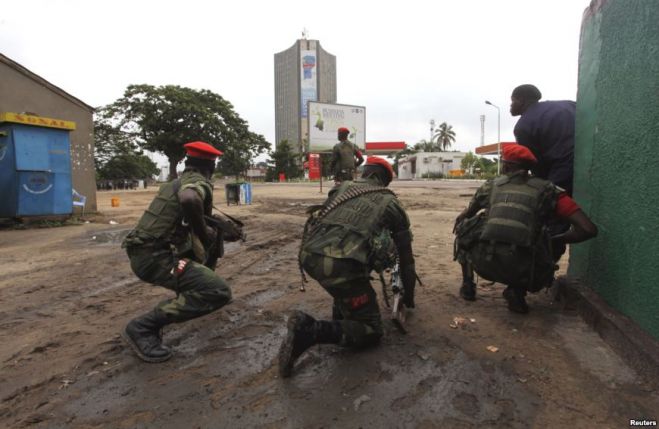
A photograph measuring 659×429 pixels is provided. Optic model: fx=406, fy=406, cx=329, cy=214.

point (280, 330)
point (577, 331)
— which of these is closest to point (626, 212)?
point (577, 331)

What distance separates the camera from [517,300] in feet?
10.0

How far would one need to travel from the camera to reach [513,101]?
12.4ft

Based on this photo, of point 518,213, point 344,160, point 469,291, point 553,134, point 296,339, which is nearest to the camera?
point 296,339

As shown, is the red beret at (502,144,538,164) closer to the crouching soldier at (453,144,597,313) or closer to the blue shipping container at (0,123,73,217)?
the crouching soldier at (453,144,597,313)

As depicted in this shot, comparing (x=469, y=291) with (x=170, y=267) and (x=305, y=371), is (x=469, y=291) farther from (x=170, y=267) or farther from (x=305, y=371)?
(x=170, y=267)

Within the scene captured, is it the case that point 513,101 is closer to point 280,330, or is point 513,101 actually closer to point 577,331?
point 577,331

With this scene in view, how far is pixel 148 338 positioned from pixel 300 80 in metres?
71.6

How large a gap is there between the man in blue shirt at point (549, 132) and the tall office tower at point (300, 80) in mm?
62567

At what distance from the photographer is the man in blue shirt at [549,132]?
3523 millimetres

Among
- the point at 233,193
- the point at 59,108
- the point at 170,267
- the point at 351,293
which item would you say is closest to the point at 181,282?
the point at 170,267

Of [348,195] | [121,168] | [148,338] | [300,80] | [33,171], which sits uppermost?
[300,80]

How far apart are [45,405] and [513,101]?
4.11m

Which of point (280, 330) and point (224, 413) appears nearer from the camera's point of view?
point (224, 413)

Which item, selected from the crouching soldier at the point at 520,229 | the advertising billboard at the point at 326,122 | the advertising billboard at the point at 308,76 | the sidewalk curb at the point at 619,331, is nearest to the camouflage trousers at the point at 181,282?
the crouching soldier at the point at 520,229
